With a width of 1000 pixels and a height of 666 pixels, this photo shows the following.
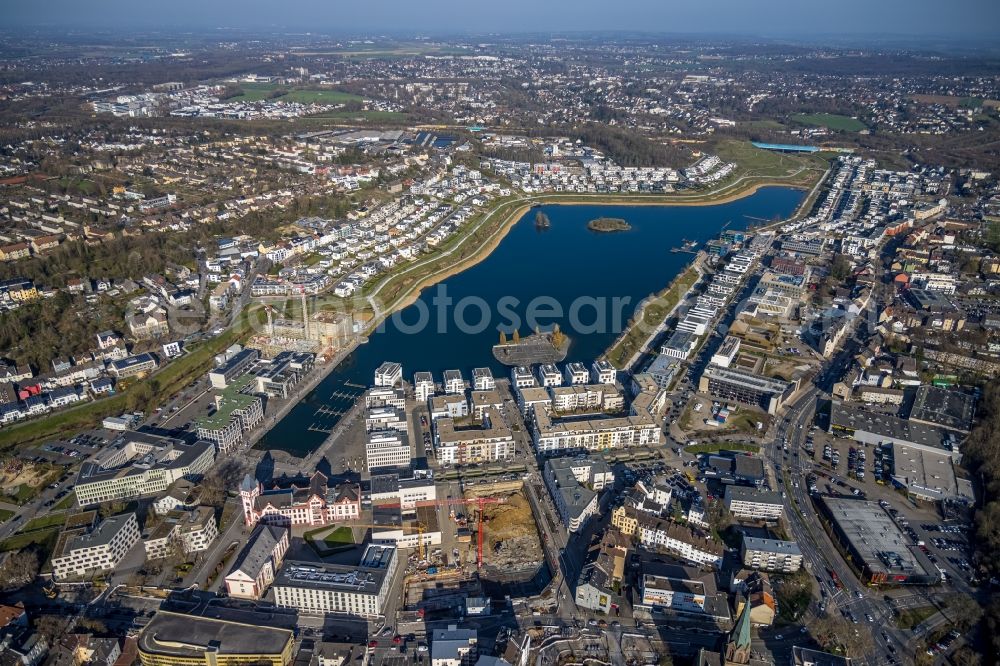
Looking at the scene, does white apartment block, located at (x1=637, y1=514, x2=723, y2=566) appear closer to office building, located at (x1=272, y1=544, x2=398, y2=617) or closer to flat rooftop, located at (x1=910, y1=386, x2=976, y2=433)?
office building, located at (x1=272, y1=544, x2=398, y2=617)

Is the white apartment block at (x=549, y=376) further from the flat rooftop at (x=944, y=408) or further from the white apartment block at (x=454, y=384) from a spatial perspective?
the flat rooftop at (x=944, y=408)

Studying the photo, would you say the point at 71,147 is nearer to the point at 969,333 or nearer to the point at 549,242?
the point at 549,242

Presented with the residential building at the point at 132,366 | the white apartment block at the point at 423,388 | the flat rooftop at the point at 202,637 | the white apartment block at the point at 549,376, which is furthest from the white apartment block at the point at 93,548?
the white apartment block at the point at 549,376

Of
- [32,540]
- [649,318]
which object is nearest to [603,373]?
[649,318]

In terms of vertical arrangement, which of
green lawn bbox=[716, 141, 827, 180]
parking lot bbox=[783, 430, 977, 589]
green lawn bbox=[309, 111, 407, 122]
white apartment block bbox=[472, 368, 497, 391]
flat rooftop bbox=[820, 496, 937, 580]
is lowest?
parking lot bbox=[783, 430, 977, 589]

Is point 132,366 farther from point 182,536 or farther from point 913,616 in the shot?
point 913,616

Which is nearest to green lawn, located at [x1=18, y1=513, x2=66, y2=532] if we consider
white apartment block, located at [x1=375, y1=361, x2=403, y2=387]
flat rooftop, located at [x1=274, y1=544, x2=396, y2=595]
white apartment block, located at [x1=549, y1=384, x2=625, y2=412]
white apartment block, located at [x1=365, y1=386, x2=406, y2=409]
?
flat rooftop, located at [x1=274, y1=544, x2=396, y2=595]

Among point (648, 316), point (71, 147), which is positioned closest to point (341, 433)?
point (648, 316)
